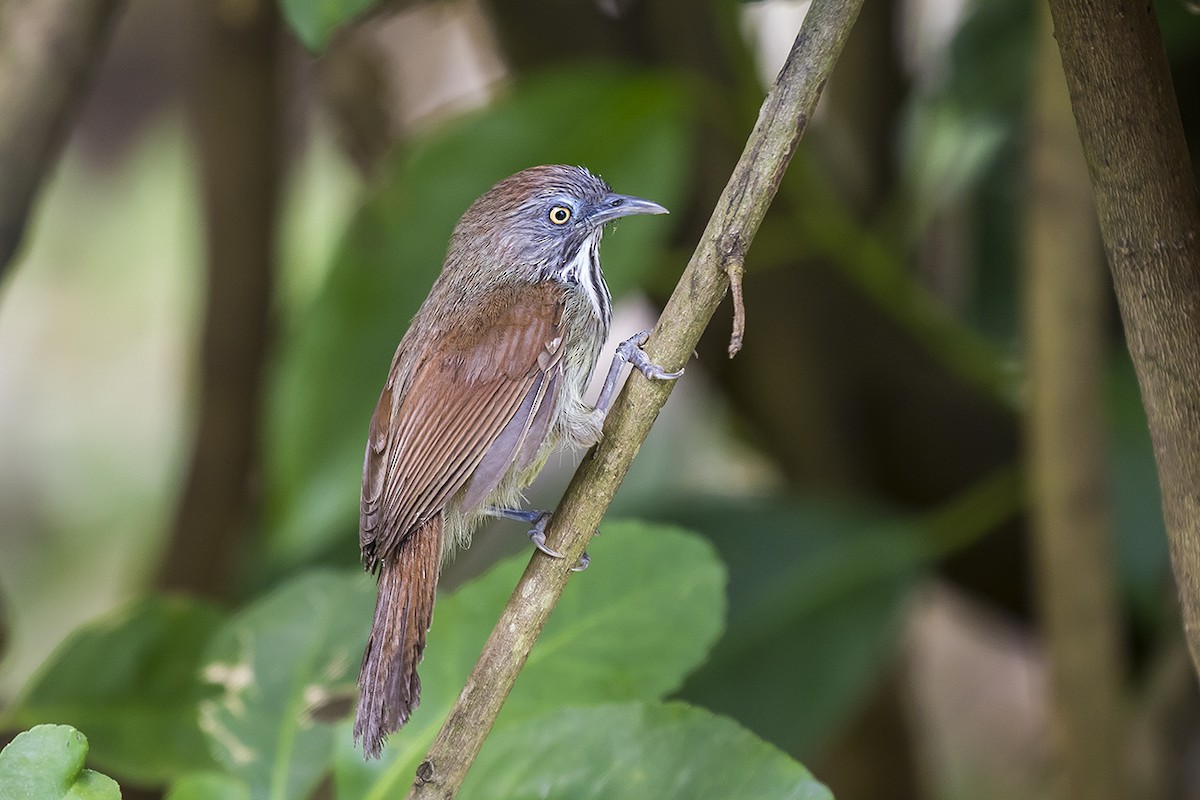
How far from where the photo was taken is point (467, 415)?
188cm

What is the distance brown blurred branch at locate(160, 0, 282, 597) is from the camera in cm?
360

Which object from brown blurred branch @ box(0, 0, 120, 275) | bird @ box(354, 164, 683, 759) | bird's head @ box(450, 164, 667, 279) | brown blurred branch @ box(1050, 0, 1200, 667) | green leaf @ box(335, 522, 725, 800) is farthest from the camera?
bird's head @ box(450, 164, 667, 279)

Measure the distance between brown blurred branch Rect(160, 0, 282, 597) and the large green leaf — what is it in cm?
66

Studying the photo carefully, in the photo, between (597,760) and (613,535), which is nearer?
(597,760)

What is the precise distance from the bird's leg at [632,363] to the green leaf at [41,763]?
2.39 feet

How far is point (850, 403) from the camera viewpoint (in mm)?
3660

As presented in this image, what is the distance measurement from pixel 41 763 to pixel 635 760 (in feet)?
2.31

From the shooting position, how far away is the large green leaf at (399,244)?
2.89 m

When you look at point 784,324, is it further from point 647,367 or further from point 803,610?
point 647,367

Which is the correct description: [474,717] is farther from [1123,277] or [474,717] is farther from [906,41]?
[906,41]

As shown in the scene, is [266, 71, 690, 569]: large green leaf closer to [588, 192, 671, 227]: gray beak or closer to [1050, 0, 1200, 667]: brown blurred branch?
[588, 192, 671, 227]: gray beak

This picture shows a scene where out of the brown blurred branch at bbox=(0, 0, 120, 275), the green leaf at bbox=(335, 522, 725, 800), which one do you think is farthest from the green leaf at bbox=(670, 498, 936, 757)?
the brown blurred branch at bbox=(0, 0, 120, 275)

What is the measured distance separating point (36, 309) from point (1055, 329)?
609 centimetres

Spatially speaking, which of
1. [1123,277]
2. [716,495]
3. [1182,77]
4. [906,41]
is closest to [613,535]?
[1123,277]
